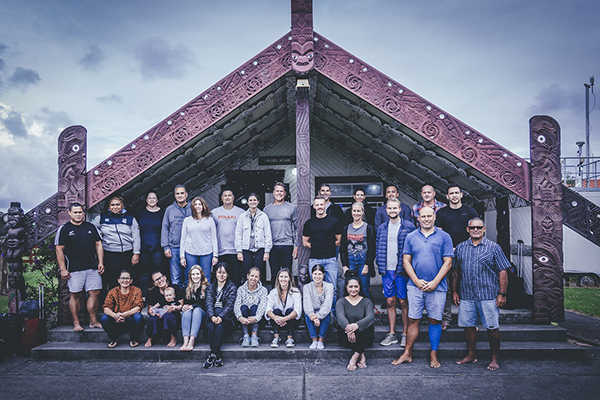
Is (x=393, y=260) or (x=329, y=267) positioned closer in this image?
(x=393, y=260)

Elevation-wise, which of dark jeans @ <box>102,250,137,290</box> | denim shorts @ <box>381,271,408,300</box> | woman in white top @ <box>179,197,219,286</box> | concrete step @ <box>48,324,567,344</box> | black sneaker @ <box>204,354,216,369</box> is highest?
woman in white top @ <box>179,197,219,286</box>

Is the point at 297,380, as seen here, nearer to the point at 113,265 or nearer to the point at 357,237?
the point at 357,237

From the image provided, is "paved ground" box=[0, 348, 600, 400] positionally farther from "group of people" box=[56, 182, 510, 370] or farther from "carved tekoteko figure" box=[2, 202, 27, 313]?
"carved tekoteko figure" box=[2, 202, 27, 313]

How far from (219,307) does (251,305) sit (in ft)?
1.44

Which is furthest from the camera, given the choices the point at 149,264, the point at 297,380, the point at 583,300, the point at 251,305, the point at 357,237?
the point at 583,300

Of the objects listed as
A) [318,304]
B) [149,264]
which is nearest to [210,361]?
[318,304]

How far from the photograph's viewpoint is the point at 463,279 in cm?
413

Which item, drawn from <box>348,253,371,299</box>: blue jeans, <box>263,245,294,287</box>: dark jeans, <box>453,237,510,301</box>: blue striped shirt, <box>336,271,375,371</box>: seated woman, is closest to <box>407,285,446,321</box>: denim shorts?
<box>453,237,510,301</box>: blue striped shirt

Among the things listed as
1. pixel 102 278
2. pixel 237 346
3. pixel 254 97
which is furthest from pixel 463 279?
pixel 102 278

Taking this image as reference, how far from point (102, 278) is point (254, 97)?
12.2ft

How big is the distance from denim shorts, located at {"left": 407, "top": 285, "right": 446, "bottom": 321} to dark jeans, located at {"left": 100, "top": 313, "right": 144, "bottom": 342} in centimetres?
361

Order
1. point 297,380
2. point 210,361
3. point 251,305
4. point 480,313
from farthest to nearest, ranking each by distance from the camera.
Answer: point 251,305 < point 210,361 < point 480,313 < point 297,380

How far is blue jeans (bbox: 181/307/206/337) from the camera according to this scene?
456 centimetres

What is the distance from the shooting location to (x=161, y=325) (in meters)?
4.66
